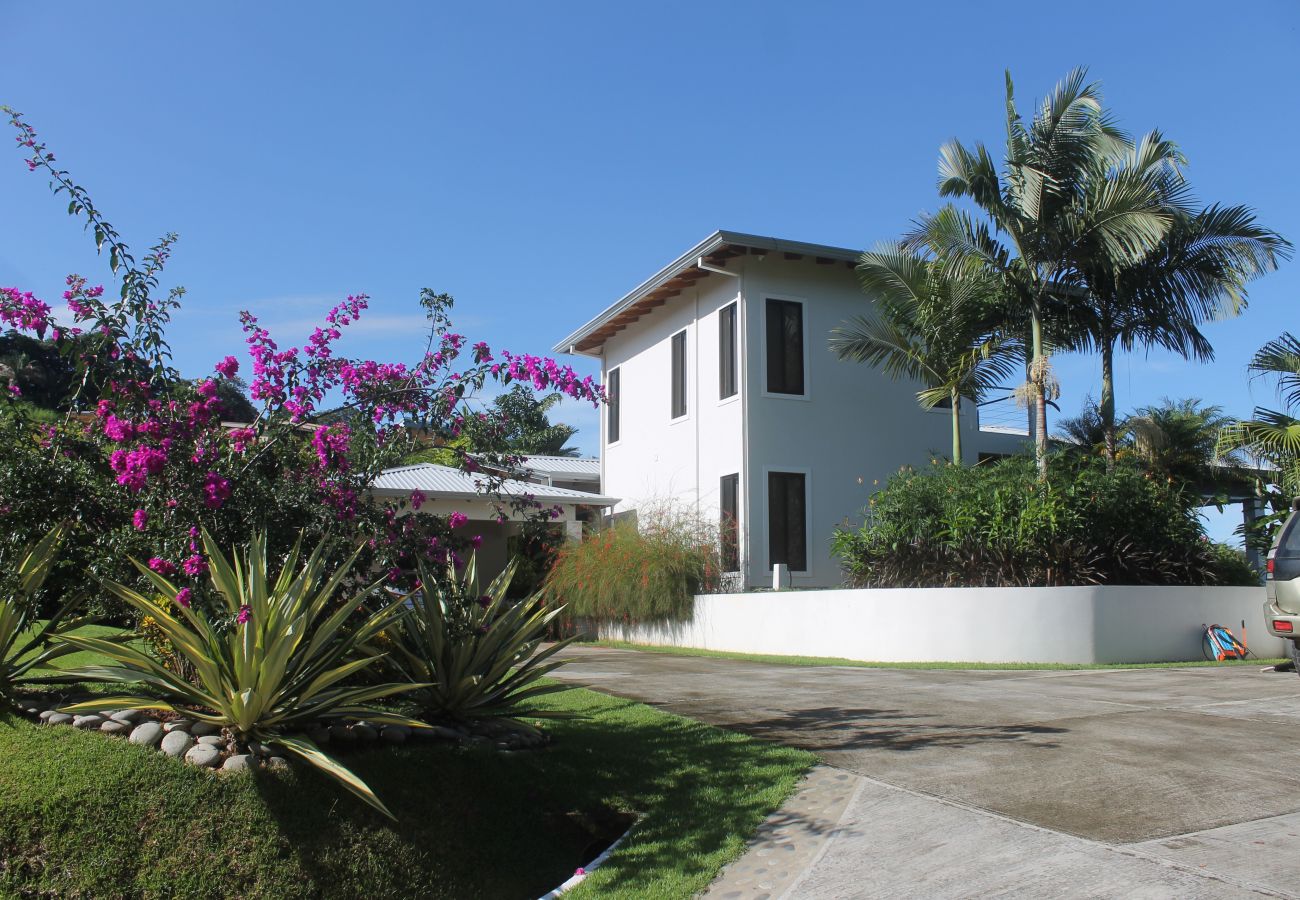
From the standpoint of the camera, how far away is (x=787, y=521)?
18766 millimetres

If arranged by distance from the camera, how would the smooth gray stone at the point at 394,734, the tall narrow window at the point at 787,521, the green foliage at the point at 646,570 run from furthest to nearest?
the tall narrow window at the point at 787,521 → the green foliage at the point at 646,570 → the smooth gray stone at the point at 394,734

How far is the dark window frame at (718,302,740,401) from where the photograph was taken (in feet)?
62.3

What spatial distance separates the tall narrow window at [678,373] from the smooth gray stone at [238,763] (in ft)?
50.8

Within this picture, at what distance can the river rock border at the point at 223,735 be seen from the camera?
19.3ft

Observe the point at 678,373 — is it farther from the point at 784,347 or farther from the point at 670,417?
the point at 784,347

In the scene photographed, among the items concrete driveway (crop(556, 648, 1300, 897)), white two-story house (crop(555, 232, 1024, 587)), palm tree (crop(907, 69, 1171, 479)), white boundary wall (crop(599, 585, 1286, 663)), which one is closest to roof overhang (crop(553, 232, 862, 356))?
white two-story house (crop(555, 232, 1024, 587))

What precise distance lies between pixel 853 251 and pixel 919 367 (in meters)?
2.59

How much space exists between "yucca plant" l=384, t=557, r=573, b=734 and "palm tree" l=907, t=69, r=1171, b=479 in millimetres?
10074

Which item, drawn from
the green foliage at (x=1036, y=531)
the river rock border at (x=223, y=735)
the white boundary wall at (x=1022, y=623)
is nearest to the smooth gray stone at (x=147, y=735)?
the river rock border at (x=223, y=735)

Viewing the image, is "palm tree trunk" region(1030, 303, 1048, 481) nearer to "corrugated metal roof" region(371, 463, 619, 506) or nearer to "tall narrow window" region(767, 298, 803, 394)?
→ "tall narrow window" region(767, 298, 803, 394)

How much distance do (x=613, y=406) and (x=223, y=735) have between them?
18.5 metres

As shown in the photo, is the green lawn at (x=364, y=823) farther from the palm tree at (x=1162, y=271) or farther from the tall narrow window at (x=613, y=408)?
the tall narrow window at (x=613, y=408)

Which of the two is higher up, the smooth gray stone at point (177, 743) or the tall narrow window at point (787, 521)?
the tall narrow window at point (787, 521)

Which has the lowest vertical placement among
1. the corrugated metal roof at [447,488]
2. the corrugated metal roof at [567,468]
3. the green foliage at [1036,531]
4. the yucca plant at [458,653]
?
the yucca plant at [458,653]
